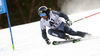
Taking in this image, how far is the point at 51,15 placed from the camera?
4.62 meters

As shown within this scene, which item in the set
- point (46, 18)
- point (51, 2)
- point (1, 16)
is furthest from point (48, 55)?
point (51, 2)

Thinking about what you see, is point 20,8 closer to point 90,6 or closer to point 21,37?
point 21,37

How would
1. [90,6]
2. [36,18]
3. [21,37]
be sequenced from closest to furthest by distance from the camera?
[21,37] → [36,18] → [90,6]

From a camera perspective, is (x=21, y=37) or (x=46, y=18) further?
(x=21, y=37)


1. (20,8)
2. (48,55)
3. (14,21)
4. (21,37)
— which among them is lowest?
(48,55)

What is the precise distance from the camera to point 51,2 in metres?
11.2

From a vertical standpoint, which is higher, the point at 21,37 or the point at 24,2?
the point at 24,2

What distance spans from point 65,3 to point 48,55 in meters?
8.26

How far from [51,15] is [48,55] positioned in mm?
1370

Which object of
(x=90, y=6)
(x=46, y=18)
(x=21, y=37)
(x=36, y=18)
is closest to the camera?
(x=46, y=18)

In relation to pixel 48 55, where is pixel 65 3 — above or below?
above

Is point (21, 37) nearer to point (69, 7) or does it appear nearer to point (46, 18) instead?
point (46, 18)

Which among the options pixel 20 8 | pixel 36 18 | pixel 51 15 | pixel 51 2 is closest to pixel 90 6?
pixel 51 2

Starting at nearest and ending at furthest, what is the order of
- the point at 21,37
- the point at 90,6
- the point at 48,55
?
the point at 48,55 < the point at 21,37 < the point at 90,6
